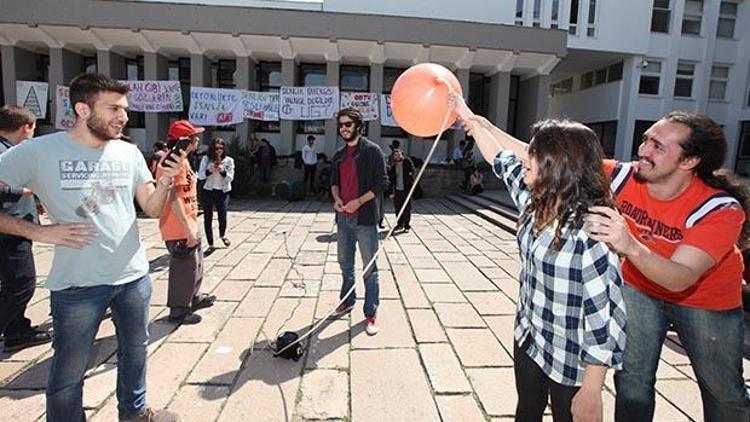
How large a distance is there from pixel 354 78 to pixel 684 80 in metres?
15.7

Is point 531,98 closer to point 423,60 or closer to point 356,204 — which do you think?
point 423,60

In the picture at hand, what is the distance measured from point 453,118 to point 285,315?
8.64 ft

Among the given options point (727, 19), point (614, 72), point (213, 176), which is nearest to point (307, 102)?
point (213, 176)

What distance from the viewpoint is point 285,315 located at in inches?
167

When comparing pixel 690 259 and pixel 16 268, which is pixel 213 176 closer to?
pixel 16 268

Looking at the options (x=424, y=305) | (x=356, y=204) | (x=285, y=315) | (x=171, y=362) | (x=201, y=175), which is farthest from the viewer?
(x=201, y=175)

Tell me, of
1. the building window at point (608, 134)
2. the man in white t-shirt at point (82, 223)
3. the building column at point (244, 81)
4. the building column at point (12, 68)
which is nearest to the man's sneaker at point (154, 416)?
the man in white t-shirt at point (82, 223)

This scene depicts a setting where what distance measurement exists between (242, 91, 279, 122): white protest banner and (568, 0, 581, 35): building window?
13.5m

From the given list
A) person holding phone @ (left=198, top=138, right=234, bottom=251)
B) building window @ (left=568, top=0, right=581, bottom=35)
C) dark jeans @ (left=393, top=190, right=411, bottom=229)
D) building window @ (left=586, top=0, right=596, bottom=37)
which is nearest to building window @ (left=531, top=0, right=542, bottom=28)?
building window @ (left=568, top=0, right=581, bottom=35)

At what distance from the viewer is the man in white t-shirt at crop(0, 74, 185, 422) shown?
6.71 feet

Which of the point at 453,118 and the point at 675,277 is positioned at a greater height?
the point at 453,118

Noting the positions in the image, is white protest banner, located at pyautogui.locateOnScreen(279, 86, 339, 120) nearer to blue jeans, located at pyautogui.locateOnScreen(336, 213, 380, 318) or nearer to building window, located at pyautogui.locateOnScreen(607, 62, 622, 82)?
blue jeans, located at pyautogui.locateOnScreen(336, 213, 380, 318)

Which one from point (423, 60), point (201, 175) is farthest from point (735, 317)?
point (423, 60)

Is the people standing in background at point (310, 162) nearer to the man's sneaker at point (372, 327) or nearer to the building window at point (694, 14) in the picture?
the man's sneaker at point (372, 327)
